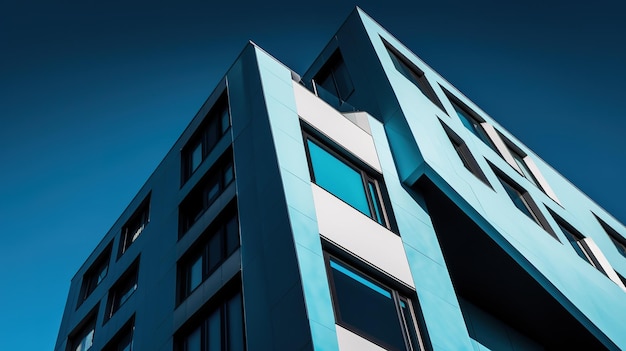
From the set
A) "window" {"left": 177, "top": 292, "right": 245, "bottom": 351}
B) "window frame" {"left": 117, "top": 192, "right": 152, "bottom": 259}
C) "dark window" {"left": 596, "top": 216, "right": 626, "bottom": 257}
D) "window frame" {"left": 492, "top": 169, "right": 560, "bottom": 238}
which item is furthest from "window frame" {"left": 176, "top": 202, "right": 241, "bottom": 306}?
"dark window" {"left": 596, "top": 216, "right": 626, "bottom": 257}

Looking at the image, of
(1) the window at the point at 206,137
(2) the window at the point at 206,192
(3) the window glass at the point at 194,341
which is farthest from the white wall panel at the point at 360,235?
(1) the window at the point at 206,137

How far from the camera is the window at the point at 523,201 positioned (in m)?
22.9

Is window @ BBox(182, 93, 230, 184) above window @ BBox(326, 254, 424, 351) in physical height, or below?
above

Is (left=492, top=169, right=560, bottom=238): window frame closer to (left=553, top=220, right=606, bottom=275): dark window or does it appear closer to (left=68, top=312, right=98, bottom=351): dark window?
(left=553, top=220, right=606, bottom=275): dark window

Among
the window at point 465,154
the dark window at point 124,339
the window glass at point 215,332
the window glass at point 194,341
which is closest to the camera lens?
the window glass at point 215,332

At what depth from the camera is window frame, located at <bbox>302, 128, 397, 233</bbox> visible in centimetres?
1555

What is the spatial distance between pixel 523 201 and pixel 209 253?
13960 millimetres

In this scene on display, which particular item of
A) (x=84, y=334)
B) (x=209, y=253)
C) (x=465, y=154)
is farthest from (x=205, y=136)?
(x=84, y=334)

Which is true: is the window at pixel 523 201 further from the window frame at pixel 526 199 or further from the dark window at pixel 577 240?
the dark window at pixel 577 240

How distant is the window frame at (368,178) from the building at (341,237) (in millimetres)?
47

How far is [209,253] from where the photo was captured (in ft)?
54.7

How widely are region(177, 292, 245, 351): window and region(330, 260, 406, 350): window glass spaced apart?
101 inches

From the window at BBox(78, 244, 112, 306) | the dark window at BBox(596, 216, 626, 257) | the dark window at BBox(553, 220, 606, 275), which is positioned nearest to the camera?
the dark window at BBox(553, 220, 606, 275)

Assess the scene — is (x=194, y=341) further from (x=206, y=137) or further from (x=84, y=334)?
(x=84, y=334)
